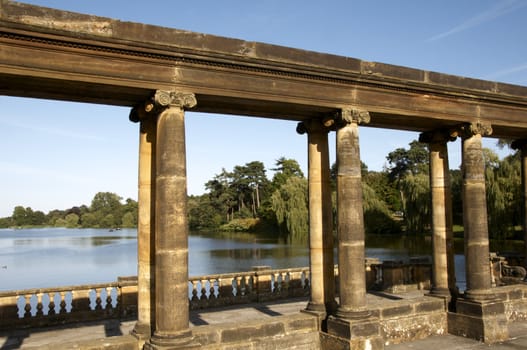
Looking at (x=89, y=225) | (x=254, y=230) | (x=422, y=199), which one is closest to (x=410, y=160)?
(x=254, y=230)

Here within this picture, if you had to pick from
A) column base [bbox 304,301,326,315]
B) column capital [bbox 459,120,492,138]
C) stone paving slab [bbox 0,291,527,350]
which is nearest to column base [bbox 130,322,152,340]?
stone paving slab [bbox 0,291,527,350]

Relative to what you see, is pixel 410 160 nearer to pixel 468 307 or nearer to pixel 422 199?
pixel 422 199

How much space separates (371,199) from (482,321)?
51.6 meters

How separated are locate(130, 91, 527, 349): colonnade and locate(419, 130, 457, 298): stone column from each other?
3 cm

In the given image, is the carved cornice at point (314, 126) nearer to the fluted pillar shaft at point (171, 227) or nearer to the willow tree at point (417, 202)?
the fluted pillar shaft at point (171, 227)

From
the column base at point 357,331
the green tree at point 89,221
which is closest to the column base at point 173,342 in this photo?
the column base at point 357,331

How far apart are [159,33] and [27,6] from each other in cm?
200

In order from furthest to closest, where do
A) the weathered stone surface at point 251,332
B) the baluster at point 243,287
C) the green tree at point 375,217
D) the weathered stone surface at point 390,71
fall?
the green tree at point 375,217 → the baluster at point 243,287 → the weathered stone surface at point 390,71 → the weathered stone surface at point 251,332

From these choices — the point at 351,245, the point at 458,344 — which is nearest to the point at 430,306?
the point at 458,344

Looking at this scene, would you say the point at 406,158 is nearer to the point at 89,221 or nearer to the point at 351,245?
the point at 351,245

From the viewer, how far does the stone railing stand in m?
11.8

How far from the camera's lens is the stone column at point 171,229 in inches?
311

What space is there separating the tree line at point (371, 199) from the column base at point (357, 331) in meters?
3.18

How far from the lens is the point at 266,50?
901 centimetres
